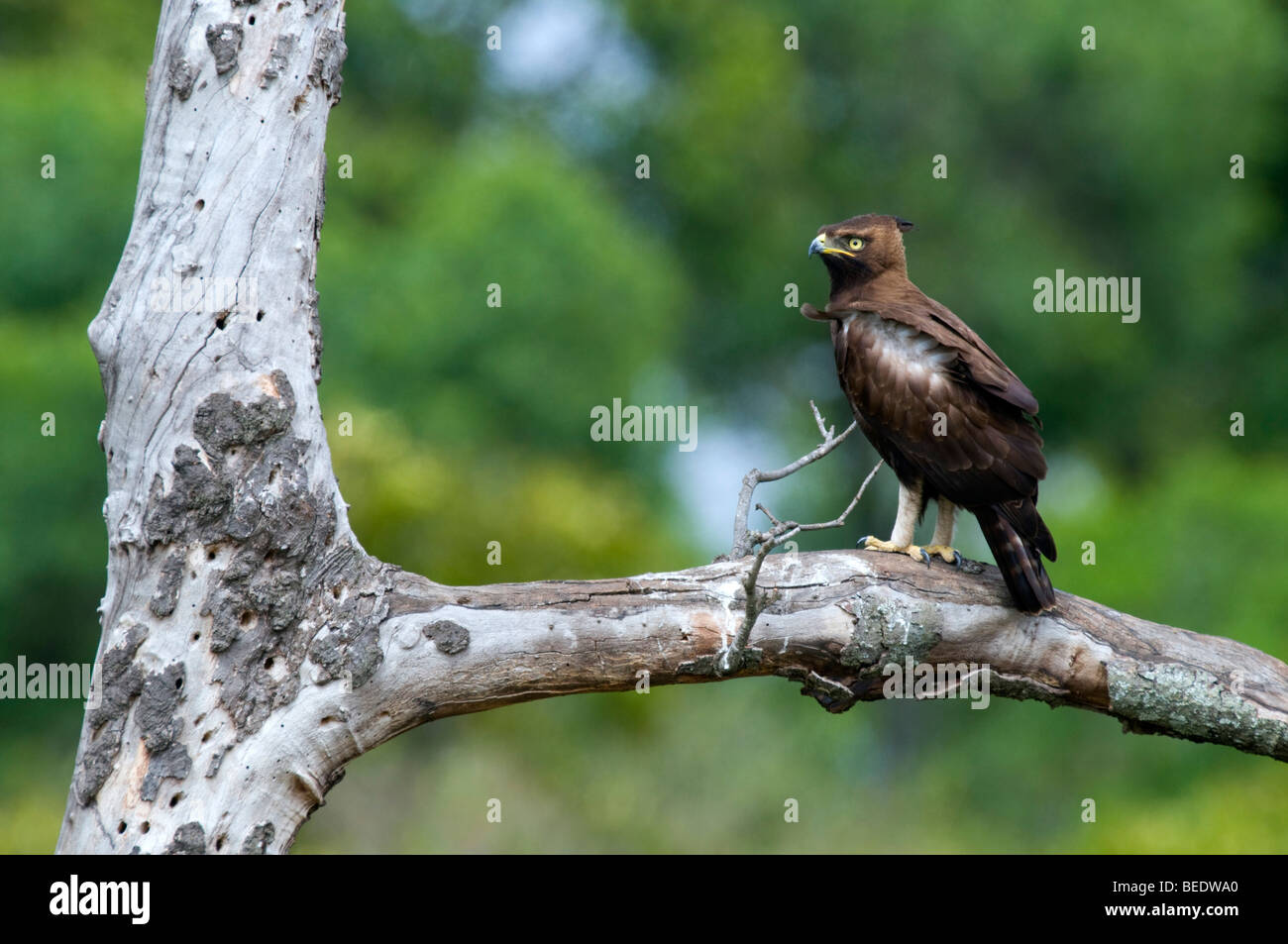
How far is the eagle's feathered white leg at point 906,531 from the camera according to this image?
3887 millimetres

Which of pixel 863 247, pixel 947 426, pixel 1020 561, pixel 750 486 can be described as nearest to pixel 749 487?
pixel 750 486

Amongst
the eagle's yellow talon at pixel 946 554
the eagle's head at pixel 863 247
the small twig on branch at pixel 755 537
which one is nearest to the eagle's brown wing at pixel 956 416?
the eagle's yellow talon at pixel 946 554

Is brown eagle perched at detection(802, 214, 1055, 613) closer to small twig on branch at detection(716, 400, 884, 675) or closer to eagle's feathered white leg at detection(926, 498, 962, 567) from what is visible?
eagle's feathered white leg at detection(926, 498, 962, 567)

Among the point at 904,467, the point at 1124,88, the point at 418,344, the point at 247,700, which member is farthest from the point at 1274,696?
the point at 1124,88

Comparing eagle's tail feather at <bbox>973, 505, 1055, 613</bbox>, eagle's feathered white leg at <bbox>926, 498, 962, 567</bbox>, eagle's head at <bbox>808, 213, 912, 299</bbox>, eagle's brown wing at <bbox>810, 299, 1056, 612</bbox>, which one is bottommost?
eagle's tail feather at <bbox>973, 505, 1055, 613</bbox>

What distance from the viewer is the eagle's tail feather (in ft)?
12.0

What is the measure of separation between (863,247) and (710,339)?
47.4 feet

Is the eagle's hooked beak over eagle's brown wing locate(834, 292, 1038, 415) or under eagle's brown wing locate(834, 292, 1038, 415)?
over

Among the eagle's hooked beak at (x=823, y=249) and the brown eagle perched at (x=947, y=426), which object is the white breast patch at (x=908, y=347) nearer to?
the brown eagle perched at (x=947, y=426)

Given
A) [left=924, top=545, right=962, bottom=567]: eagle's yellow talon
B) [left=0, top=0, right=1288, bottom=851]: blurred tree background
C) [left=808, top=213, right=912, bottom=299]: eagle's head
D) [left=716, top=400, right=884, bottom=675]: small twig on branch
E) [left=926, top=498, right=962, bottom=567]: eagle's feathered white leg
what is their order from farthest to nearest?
[left=0, top=0, right=1288, bottom=851]: blurred tree background, [left=808, top=213, right=912, bottom=299]: eagle's head, [left=926, top=498, right=962, bottom=567]: eagle's feathered white leg, [left=924, top=545, right=962, bottom=567]: eagle's yellow talon, [left=716, top=400, right=884, bottom=675]: small twig on branch

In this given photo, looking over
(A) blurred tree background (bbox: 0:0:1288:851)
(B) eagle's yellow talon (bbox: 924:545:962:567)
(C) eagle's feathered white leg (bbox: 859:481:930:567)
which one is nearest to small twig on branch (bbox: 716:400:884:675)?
(C) eagle's feathered white leg (bbox: 859:481:930:567)

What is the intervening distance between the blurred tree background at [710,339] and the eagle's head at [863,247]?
5.16 meters

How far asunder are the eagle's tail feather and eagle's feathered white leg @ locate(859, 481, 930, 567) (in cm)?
20
